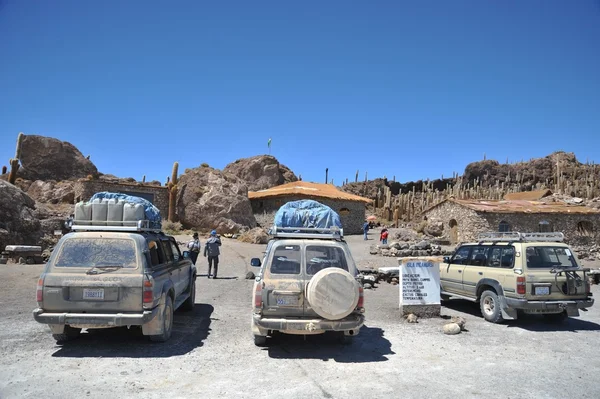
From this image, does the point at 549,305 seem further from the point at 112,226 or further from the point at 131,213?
the point at 112,226

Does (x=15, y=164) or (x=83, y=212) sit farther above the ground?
(x=15, y=164)

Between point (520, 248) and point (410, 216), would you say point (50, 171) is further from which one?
point (520, 248)

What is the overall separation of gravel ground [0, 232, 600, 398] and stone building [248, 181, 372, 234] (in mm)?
24322

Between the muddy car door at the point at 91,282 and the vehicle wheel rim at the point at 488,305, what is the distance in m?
6.90

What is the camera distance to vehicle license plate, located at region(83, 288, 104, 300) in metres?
5.94

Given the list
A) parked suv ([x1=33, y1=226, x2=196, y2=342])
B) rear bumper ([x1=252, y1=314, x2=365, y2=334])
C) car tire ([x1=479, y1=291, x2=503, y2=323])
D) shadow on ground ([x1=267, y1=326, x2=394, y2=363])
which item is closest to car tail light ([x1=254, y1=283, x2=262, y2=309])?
rear bumper ([x1=252, y1=314, x2=365, y2=334])

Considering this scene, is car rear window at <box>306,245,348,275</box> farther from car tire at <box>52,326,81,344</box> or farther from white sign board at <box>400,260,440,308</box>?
car tire at <box>52,326,81,344</box>

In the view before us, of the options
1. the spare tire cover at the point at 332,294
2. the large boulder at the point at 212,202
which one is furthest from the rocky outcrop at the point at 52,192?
the spare tire cover at the point at 332,294

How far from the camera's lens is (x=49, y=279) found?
234 inches

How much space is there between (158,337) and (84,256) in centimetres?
167

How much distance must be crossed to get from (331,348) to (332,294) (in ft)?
4.30

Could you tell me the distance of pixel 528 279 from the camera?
25.8ft

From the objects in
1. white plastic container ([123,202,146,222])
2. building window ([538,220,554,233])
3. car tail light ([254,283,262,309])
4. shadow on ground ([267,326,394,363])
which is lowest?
shadow on ground ([267,326,394,363])

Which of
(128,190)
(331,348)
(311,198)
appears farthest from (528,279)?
(128,190)
